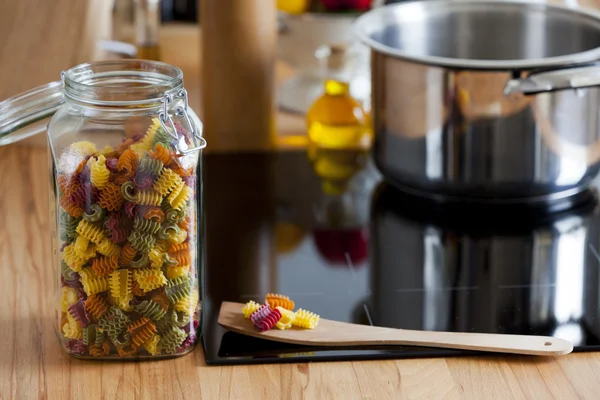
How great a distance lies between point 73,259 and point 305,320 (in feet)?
0.67

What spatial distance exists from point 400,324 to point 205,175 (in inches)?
17.0

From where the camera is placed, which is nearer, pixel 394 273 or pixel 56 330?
pixel 56 330

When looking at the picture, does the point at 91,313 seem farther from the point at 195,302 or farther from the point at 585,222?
the point at 585,222

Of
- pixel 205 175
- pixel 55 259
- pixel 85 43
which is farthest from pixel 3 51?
pixel 55 259

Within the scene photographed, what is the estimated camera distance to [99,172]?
2.62ft

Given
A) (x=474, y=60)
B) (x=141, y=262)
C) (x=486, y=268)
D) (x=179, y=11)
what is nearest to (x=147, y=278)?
(x=141, y=262)

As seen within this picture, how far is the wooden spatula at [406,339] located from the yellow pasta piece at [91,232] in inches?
5.9

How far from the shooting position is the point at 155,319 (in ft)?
2.73

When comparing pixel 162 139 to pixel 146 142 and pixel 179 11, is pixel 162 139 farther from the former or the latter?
pixel 179 11

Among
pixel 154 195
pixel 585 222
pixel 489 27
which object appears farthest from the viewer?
pixel 489 27

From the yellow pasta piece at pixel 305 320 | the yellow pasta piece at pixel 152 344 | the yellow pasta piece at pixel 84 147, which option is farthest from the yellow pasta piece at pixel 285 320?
the yellow pasta piece at pixel 84 147

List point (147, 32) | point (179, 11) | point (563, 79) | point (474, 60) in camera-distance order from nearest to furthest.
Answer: point (563, 79), point (474, 60), point (147, 32), point (179, 11)

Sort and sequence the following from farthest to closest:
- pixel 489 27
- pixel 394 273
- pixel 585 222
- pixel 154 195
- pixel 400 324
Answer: pixel 489 27
pixel 585 222
pixel 394 273
pixel 400 324
pixel 154 195

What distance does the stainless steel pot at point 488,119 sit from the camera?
104 cm
